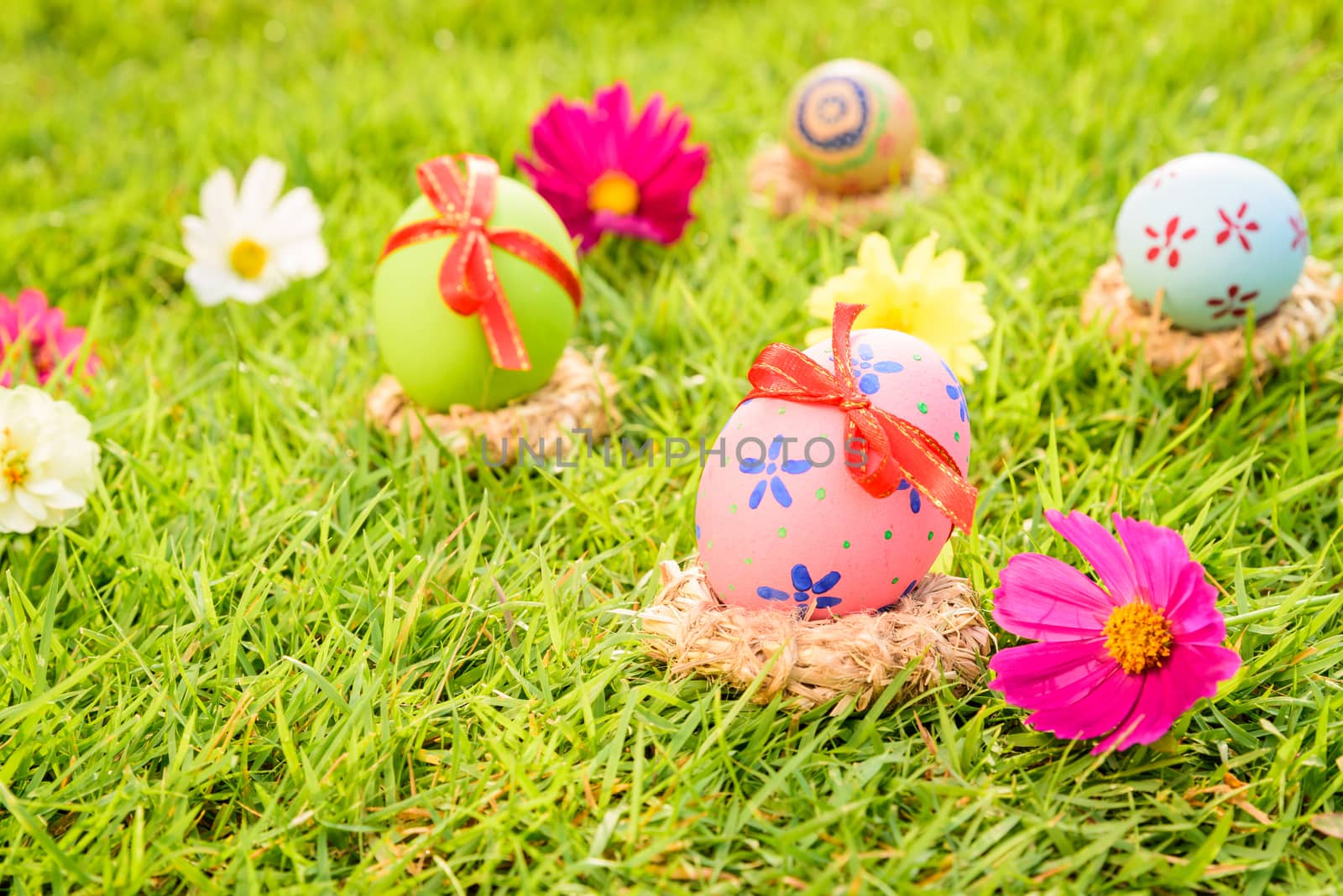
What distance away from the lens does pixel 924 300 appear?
1974 millimetres

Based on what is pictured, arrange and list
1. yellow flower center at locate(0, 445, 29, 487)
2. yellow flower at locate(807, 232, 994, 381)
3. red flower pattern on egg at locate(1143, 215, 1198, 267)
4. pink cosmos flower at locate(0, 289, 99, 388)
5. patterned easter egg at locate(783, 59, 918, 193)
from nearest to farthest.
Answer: yellow flower center at locate(0, 445, 29, 487) → yellow flower at locate(807, 232, 994, 381) → red flower pattern on egg at locate(1143, 215, 1198, 267) → pink cosmos flower at locate(0, 289, 99, 388) → patterned easter egg at locate(783, 59, 918, 193)

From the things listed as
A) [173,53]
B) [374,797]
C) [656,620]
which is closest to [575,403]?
[656,620]

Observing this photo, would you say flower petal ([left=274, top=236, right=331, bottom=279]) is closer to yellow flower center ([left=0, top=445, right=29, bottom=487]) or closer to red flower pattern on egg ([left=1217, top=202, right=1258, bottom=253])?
yellow flower center ([left=0, top=445, right=29, bottom=487])

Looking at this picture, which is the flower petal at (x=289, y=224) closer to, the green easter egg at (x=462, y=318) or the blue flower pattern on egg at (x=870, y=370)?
the green easter egg at (x=462, y=318)

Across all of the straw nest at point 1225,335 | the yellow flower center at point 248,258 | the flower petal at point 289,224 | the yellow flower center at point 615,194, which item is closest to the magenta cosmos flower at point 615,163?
the yellow flower center at point 615,194

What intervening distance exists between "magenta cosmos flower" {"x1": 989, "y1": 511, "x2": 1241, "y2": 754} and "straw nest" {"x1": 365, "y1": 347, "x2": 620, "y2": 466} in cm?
93

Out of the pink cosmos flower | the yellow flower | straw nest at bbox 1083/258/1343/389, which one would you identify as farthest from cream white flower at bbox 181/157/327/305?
straw nest at bbox 1083/258/1343/389

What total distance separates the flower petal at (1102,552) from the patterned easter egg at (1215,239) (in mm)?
818

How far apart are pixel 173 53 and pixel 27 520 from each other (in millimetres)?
2950

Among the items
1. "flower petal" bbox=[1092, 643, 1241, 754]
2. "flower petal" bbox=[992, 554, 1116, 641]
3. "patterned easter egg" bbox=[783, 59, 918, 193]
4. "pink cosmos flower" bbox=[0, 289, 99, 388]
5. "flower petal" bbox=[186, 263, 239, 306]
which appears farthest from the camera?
"patterned easter egg" bbox=[783, 59, 918, 193]

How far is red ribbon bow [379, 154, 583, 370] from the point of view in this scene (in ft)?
6.59

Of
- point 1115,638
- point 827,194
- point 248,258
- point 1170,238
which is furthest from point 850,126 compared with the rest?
point 1115,638

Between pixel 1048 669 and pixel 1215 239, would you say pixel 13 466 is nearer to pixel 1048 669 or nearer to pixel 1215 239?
pixel 1048 669

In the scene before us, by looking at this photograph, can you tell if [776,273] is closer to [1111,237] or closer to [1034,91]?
[1111,237]
